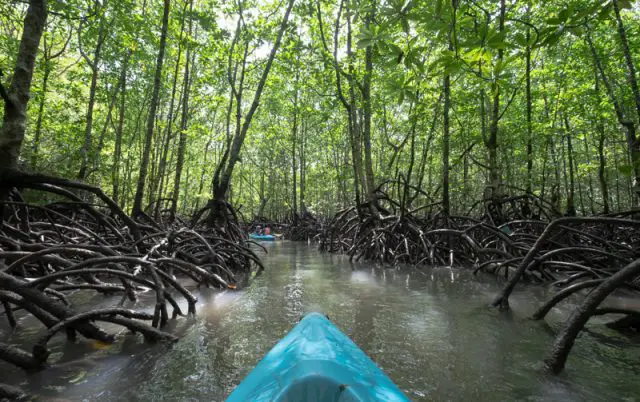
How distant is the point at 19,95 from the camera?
278 centimetres

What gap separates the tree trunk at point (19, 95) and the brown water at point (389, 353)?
149 centimetres

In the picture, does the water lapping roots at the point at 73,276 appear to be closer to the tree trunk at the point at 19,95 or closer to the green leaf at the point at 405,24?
the tree trunk at the point at 19,95

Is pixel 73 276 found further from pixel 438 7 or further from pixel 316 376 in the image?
pixel 438 7

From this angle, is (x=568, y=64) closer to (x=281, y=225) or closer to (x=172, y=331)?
(x=172, y=331)

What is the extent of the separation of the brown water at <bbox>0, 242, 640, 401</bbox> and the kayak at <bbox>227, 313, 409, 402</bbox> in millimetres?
749

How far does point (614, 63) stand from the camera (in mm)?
10742

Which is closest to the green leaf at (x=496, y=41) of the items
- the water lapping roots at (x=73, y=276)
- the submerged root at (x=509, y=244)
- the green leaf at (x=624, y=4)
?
the green leaf at (x=624, y=4)

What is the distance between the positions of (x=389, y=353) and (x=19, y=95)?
3774mm

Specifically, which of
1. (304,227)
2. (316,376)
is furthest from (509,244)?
(304,227)

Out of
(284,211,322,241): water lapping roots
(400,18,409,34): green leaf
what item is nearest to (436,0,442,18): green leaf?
(400,18,409,34): green leaf

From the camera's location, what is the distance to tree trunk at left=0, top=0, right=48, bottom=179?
274 centimetres

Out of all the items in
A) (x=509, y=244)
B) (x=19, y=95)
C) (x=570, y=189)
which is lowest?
(x=509, y=244)

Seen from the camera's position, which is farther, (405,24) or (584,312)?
(584,312)

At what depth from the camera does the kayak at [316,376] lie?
98cm
